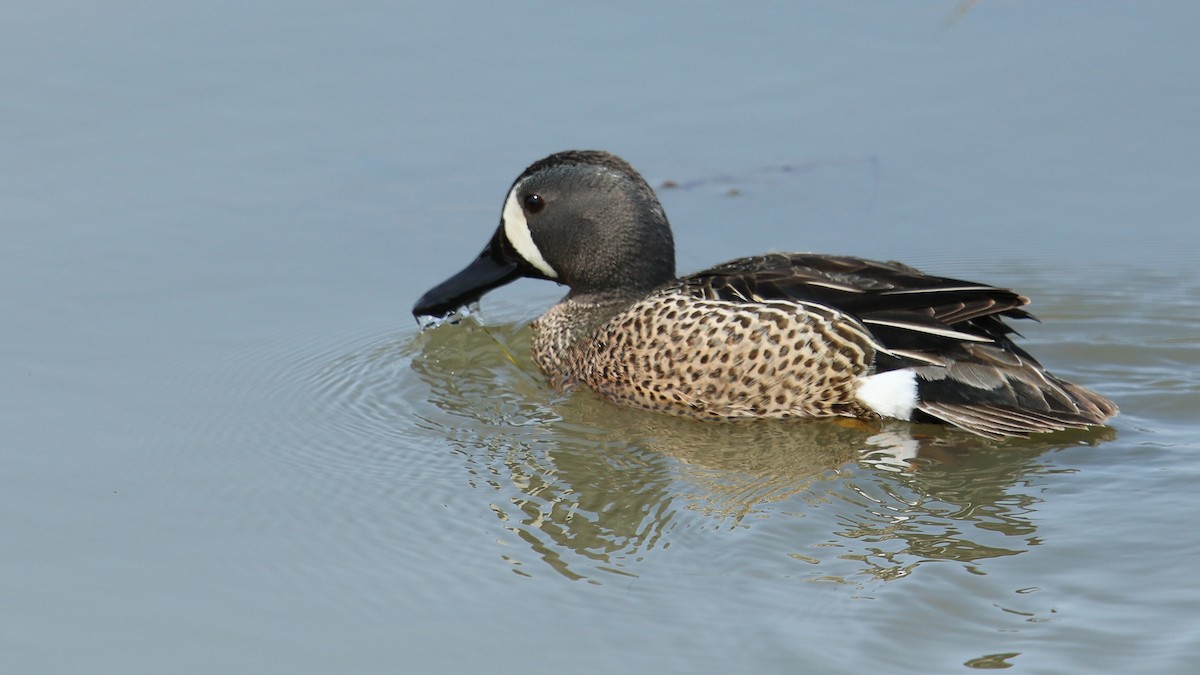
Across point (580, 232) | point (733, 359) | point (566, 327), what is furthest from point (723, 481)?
point (580, 232)

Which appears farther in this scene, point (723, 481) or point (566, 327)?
point (566, 327)

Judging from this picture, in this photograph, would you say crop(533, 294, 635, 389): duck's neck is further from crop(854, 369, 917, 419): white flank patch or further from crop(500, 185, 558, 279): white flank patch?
crop(854, 369, 917, 419): white flank patch

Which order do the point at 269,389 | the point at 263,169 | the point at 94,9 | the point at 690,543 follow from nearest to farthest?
the point at 690,543 < the point at 269,389 < the point at 263,169 < the point at 94,9

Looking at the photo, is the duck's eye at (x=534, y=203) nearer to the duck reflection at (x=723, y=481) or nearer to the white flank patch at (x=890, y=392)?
the duck reflection at (x=723, y=481)

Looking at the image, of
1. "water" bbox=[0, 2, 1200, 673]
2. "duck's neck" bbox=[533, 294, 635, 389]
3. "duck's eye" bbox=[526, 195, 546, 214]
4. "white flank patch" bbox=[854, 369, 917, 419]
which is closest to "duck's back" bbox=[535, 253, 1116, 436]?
"white flank patch" bbox=[854, 369, 917, 419]

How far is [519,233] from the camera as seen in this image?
8.12 m

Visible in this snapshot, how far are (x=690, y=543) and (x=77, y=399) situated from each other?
2.77 meters

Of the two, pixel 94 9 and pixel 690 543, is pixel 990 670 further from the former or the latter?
pixel 94 9

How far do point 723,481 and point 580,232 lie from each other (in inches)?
77.0

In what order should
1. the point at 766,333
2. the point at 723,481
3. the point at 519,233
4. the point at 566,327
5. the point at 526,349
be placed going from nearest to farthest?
the point at 723,481 < the point at 766,333 < the point at 566,327 < the point at 519,233 < the point at 526,349

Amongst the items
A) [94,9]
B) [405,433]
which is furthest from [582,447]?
[94,9]

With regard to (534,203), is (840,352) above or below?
below

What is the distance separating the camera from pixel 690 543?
5789 mm

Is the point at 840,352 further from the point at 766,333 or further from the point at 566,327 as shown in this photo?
the point at 566,327
